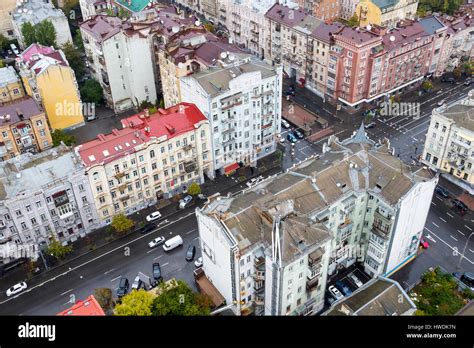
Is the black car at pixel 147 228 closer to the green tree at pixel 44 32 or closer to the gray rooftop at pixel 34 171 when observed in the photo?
the gray rooftop at pixel 34 171

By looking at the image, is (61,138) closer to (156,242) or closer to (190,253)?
(156,242)

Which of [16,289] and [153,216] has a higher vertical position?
[153,216]

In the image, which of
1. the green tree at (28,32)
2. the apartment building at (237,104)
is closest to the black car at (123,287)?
the apartment building at (237,104)

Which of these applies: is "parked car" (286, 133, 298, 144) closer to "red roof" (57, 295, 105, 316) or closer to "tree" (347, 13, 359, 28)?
"tree" (347, 13, 359, 28)

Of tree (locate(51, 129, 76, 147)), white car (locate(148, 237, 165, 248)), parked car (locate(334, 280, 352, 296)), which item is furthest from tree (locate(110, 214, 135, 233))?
parked car (locate(334, 280, 352, 296))

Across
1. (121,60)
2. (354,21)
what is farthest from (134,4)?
(354,21)

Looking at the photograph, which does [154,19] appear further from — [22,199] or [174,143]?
[22,199]
